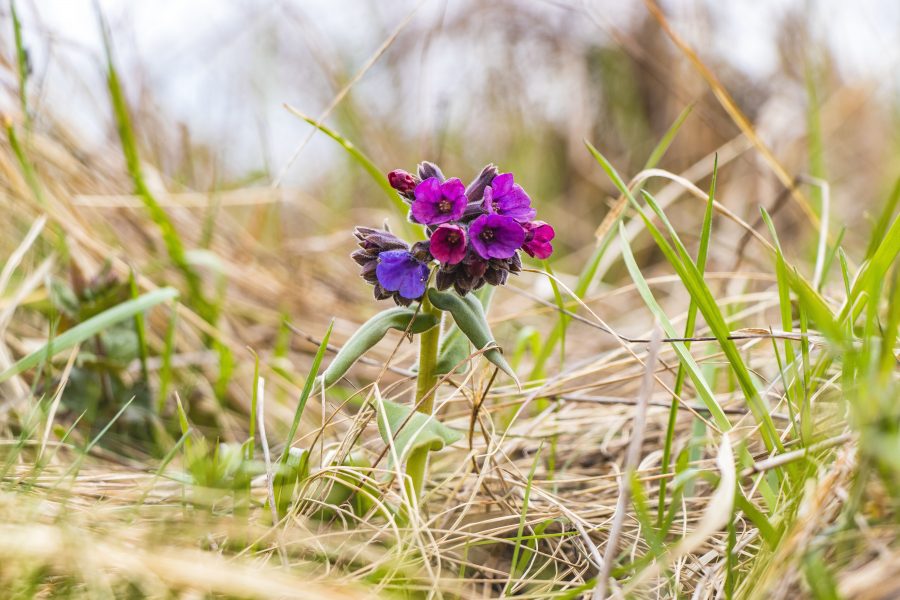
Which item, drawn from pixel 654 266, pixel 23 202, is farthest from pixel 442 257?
pixel 654 266

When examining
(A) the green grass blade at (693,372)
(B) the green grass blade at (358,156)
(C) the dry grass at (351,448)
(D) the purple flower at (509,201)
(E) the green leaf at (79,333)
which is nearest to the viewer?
(C) the dry grass at (351,448)

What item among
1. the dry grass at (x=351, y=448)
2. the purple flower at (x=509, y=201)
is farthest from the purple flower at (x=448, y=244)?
the dry grass at (x=351, y=448)

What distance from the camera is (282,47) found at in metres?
5.68

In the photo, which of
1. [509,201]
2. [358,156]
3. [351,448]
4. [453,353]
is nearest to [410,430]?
[351,448]

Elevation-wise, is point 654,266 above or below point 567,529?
above

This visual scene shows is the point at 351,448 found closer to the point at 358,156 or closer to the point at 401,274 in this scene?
the point at 401,274

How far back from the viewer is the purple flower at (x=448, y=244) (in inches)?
51.1

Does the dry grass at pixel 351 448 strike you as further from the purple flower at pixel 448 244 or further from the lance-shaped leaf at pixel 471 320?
the purple flower at pixel 448 244

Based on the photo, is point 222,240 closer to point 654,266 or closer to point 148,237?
point 148,237

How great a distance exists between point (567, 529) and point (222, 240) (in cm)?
214

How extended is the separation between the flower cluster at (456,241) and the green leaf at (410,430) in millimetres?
214

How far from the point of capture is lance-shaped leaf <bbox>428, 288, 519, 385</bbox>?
133cm

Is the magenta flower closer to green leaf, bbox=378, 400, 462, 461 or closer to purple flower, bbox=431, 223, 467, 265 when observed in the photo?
purple flower, bbox=431, 223, 467, 265

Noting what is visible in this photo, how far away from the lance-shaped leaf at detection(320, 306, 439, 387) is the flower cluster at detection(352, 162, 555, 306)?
36 millimetres
